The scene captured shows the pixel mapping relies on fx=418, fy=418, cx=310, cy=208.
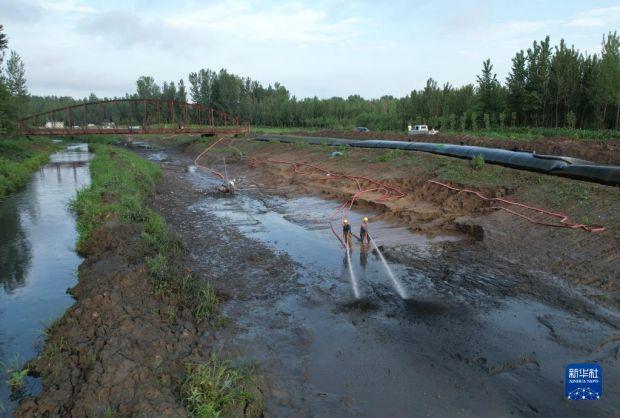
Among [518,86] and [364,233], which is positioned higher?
[518,86]

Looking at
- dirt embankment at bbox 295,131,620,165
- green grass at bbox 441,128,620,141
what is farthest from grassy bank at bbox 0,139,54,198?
green grass at bbox 441,128,620,141

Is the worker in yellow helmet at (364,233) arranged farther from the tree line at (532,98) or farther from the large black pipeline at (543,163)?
the tree line at (532,98)

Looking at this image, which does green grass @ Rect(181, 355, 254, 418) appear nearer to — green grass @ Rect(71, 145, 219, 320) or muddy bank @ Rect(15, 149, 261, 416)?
muddy bank @ Rect(15, 149, 261, 416)

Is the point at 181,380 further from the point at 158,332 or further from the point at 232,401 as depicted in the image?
the point at 158,332

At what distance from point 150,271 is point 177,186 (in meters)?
19.0

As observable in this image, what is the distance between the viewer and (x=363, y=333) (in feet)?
28.9

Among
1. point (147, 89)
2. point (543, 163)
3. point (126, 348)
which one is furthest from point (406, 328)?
point (147, 89)

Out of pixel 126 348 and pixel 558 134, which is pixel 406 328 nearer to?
pixel 126 348

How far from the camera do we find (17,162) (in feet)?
122

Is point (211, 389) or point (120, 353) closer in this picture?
point (211, 389)

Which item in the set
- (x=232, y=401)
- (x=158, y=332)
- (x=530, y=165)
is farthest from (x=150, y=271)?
(x=530, y=165)

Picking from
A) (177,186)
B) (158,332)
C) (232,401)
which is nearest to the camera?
(232,401)

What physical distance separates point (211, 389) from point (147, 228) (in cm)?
988

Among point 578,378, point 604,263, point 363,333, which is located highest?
point 578,378
